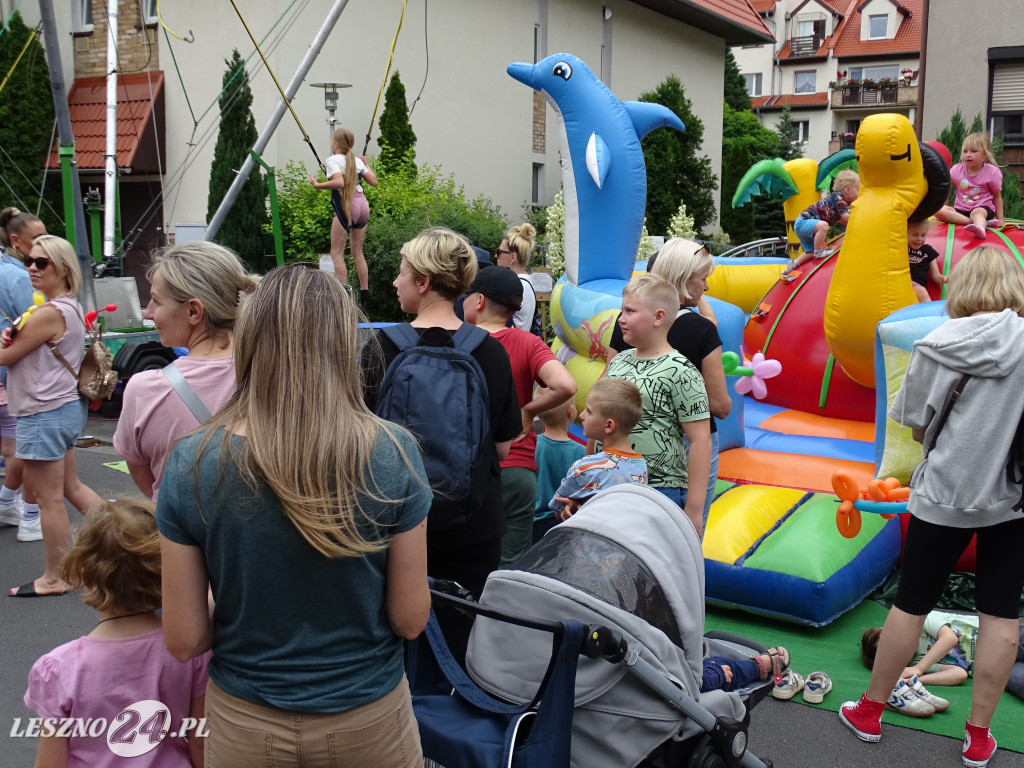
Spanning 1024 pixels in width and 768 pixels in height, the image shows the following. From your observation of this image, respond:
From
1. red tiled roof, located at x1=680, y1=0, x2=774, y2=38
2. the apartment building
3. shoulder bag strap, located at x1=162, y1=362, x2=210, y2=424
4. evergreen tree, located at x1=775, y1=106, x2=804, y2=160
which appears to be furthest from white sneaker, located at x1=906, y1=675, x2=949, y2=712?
the apartment building

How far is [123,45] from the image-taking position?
16.1 meters

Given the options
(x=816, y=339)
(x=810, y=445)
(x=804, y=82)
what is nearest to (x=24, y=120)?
(x=816, y=339)

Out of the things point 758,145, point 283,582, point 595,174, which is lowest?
point 283,582

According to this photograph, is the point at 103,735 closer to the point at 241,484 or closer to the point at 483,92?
the point at 241,484

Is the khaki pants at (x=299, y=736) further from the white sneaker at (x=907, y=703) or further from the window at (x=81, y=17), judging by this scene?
the window at (x=81, y=17)

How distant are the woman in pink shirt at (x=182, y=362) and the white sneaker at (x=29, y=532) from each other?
362 centimetres

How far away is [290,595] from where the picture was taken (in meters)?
1.88

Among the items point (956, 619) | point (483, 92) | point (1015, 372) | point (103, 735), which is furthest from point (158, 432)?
point (483, 92)

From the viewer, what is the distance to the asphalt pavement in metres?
3.56

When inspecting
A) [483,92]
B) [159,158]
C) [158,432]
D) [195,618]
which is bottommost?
[195,618]

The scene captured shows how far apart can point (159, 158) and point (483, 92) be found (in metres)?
6.76

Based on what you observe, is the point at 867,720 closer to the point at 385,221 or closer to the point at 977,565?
the point at 977,565

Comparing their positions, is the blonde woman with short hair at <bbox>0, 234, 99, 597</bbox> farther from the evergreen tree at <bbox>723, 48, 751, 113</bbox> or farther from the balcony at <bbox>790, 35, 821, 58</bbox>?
the balcony at <bbox>790, 35, 821, 58</bbox>

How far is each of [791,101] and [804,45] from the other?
4058 millimetres
